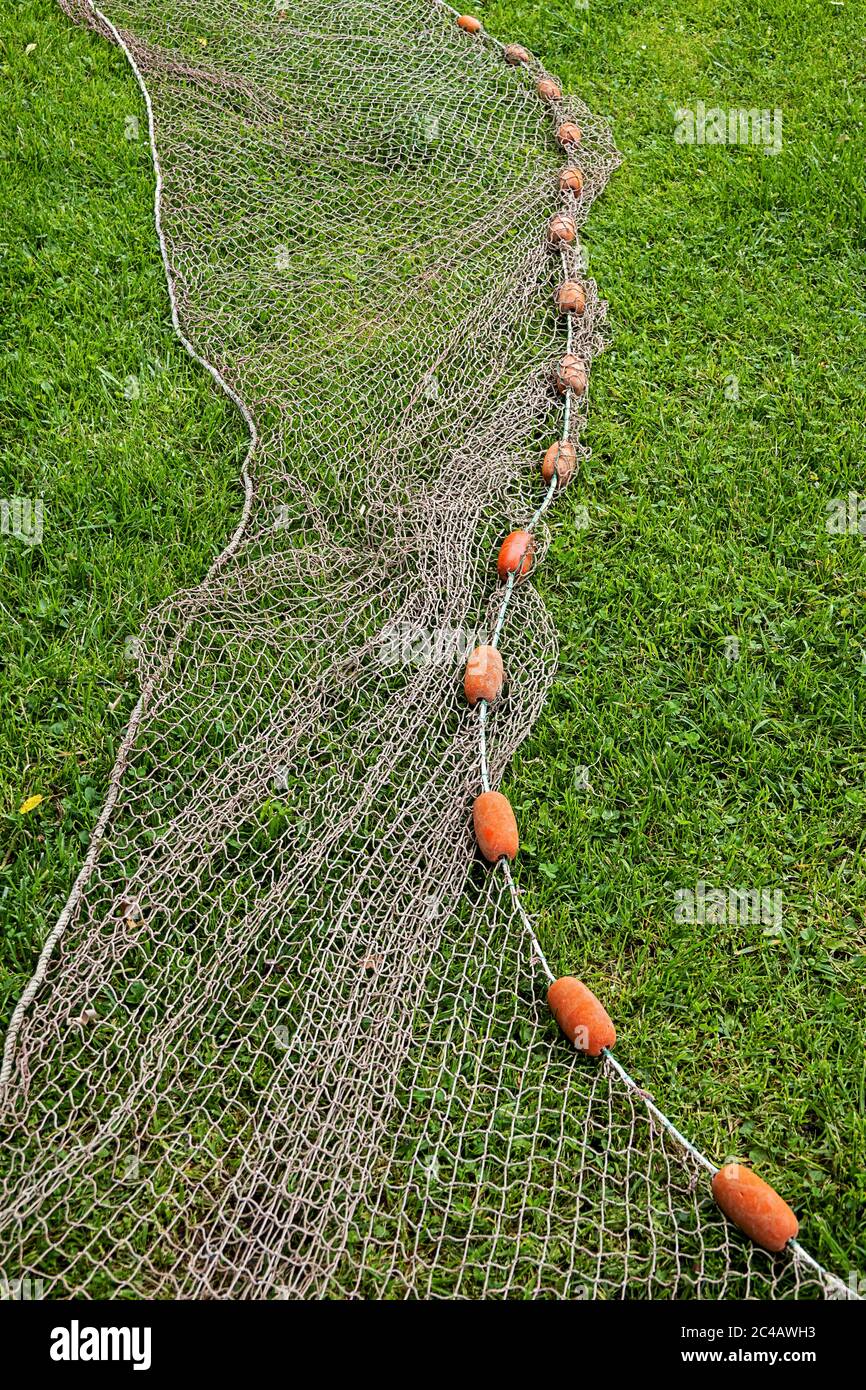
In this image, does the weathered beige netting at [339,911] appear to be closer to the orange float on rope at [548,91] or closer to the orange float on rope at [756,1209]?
the orange float on rope at [756,1209]

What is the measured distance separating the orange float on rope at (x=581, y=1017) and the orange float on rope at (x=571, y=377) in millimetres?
2301

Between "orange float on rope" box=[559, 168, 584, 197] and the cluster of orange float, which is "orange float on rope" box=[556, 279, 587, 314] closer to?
the cluster of orange float

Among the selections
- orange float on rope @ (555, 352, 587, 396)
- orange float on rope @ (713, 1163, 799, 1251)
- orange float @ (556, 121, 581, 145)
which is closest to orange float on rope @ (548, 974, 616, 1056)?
orange float on rope @ (713, 1163, 799, 1251)

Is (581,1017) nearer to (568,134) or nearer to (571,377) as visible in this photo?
(571,377)

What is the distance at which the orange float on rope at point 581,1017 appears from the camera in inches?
99.2

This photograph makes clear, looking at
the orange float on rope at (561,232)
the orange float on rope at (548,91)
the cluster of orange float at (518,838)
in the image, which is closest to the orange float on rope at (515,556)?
the cluster of orange float at (518,838)

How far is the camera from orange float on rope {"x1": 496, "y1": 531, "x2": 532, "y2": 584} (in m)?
3.44

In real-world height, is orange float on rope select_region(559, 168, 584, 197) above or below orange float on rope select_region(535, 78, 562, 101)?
below

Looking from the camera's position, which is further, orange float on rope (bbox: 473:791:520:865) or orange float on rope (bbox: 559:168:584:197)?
orange float on rope (bbox: 559:168:584:197)

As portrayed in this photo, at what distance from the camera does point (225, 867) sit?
9.23ft

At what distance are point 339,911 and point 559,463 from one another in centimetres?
180
